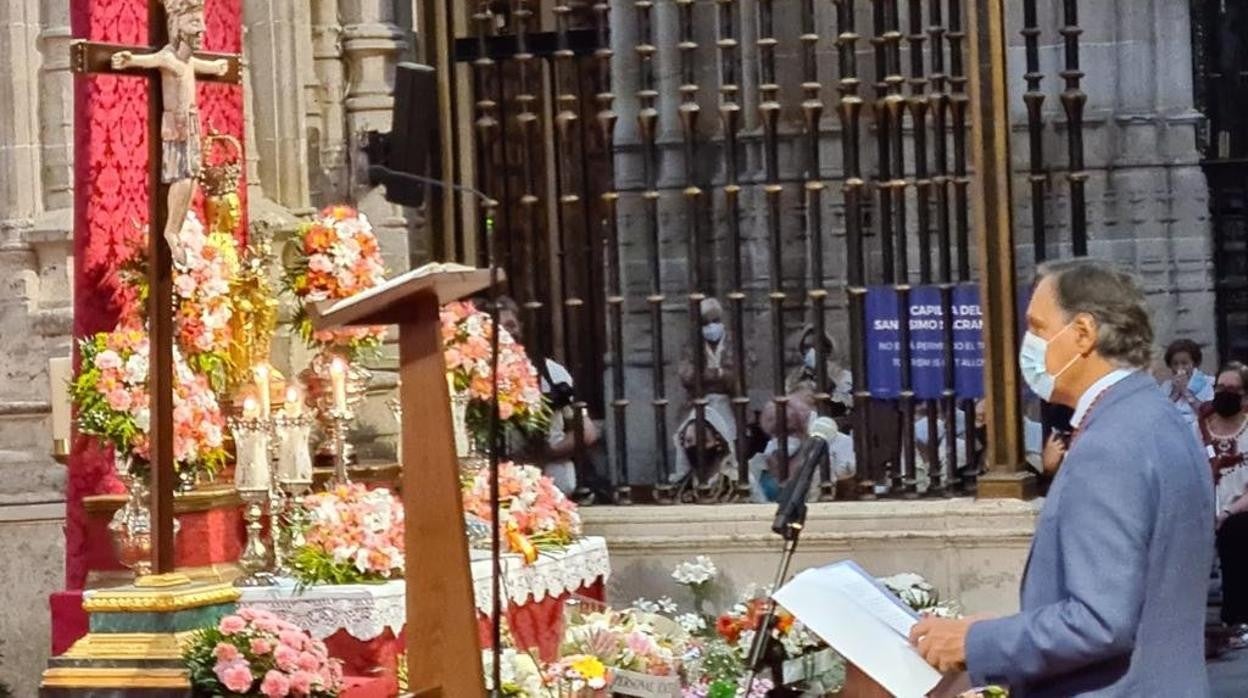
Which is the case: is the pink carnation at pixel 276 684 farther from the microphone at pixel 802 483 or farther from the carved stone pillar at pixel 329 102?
the carved stone pillar at pixel 329 102

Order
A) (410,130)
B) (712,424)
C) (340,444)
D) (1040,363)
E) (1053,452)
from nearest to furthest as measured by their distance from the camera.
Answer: (1040,363) → (410,130) → (340,444) → (1053,452) → (712,424)

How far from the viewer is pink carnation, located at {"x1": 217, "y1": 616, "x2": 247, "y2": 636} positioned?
648cm

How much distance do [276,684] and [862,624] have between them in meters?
2.20

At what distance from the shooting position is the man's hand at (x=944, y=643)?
4281mm

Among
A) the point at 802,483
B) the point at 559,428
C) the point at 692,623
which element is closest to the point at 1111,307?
the point at 802,483

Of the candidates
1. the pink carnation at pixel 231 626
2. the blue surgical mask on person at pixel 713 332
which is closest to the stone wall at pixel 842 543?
the blue surgical mask on person at pixel 713 332

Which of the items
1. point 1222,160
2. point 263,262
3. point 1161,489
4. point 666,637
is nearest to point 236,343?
point 263,262

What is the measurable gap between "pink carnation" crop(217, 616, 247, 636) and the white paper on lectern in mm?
2149

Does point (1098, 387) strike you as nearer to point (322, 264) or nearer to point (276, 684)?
point (276, 684)

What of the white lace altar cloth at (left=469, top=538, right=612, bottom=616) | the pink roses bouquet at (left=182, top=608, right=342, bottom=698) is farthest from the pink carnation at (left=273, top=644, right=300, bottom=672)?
the white lace altar cloth at (left=469, top=538, right=612, bottom=616)

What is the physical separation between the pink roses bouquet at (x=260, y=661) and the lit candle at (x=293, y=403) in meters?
1.00

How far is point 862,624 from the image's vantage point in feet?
14.9

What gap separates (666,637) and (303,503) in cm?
126

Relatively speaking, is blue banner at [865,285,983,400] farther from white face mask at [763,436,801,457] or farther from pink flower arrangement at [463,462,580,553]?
pink flower arrangement at [463,462,580,553]
